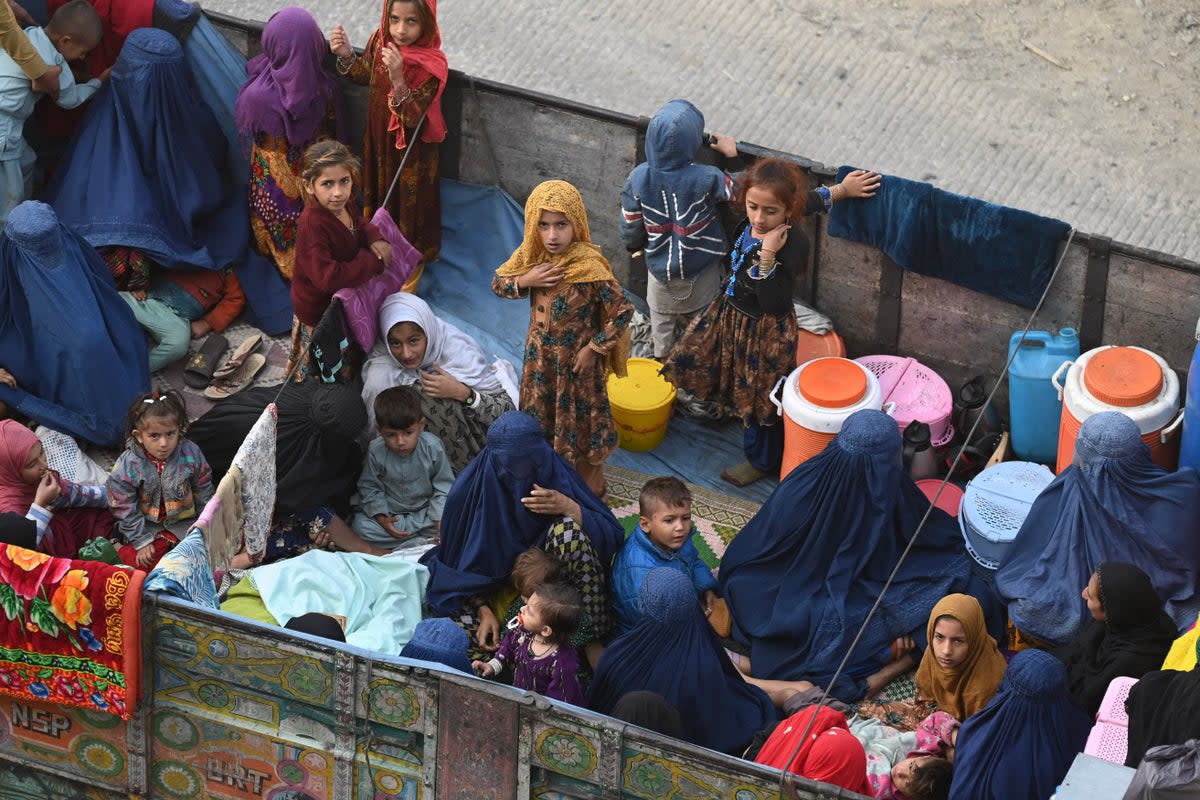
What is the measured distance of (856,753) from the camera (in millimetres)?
6055

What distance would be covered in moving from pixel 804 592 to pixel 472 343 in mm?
1743

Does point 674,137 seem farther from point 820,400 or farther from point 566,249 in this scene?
point 820,400

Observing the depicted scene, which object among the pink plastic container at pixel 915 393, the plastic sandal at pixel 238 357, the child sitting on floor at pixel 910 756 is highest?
the pink plastic container at pixel 915 393

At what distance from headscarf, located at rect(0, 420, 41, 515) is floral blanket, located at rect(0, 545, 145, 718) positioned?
0.97m

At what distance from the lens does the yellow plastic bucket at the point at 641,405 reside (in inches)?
321

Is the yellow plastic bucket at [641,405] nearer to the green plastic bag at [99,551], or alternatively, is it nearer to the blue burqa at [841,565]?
the blue burqa at [841,565]

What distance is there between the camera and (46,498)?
7137 millimetres

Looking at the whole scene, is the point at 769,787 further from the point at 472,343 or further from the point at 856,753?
the point at 472,343

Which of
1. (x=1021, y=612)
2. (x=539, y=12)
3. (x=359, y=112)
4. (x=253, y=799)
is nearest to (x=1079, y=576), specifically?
(x=1021, y=612)

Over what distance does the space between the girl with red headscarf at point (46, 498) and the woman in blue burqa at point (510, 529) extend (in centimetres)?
126

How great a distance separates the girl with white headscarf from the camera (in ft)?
25.4

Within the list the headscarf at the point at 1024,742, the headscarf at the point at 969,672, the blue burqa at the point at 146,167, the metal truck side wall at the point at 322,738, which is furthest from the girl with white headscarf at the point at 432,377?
the headscarf at the point at 1024,742

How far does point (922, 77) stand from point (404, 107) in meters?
3.33

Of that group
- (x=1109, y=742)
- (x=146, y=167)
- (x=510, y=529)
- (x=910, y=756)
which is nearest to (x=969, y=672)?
(x=910, y=756)
